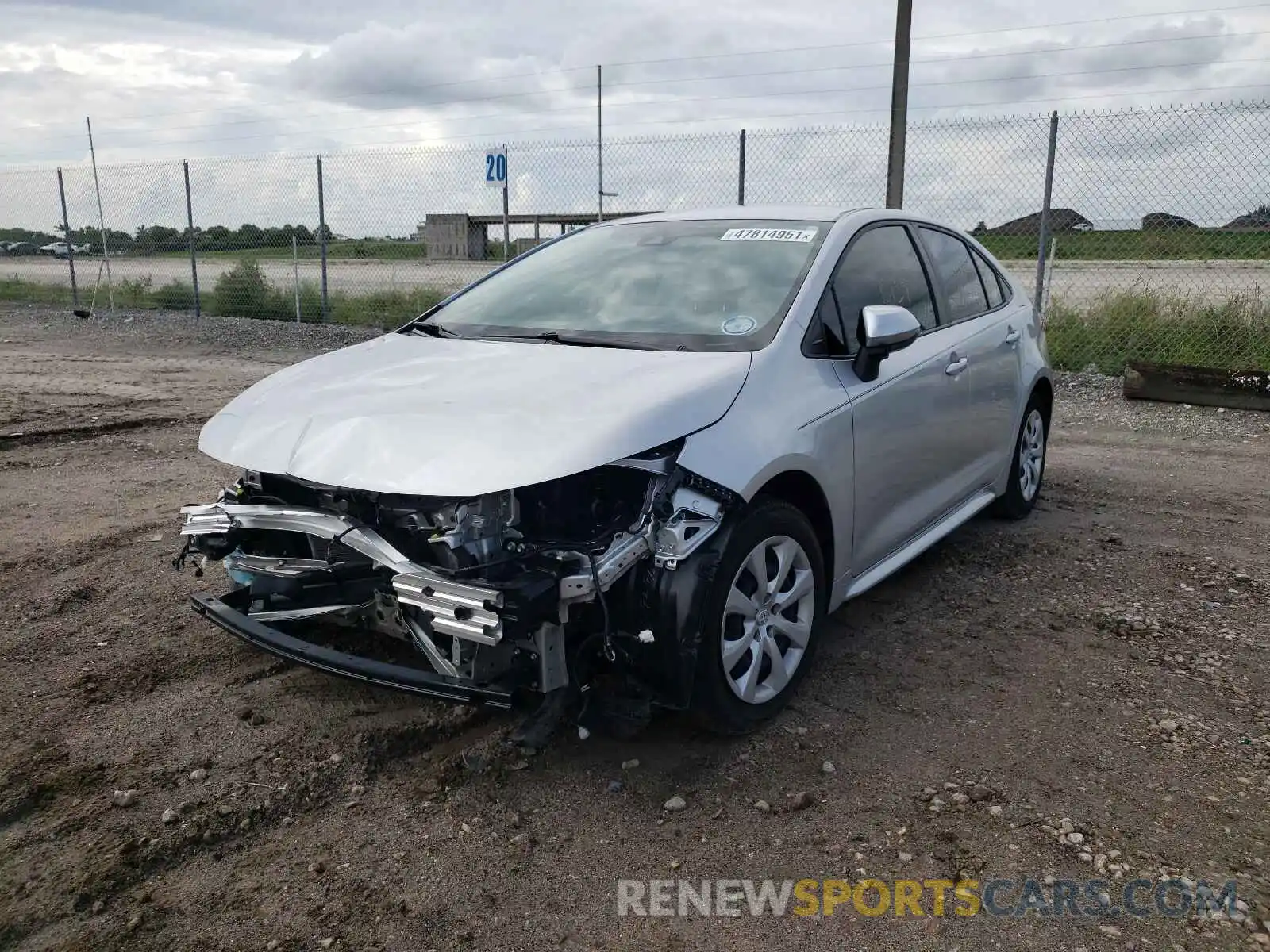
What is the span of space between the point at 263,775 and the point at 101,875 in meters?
0.55

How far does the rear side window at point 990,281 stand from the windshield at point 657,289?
156cm

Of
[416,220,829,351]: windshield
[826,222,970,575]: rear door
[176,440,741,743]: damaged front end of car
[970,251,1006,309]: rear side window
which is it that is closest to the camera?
[176,440,741,743]: damaged front end of car

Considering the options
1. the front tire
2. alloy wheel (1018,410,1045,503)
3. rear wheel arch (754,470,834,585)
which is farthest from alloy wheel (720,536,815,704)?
alloy wheel (1018,410,1045,503)

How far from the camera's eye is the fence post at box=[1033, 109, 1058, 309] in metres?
9.71

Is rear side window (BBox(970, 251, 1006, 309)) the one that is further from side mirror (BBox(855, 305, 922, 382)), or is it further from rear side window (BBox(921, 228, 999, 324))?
side mirror (BBox(855, 305, 922, 382))

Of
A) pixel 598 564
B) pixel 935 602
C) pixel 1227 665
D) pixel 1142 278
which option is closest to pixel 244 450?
pixel 598 564

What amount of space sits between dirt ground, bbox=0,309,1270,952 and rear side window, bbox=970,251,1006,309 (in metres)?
1.39

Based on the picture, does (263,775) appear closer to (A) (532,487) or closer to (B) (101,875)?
(B) (101,875)

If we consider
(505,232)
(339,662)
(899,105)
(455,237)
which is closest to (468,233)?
(455,237)

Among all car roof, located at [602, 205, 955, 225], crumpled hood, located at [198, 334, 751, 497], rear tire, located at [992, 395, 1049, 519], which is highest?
car roof, located at [602, 205, 955, 225]

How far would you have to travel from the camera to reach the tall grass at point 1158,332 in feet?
32.8

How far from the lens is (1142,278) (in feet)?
35.7

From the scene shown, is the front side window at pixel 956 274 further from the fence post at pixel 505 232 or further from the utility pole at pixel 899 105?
the fence post at pixel 505 232

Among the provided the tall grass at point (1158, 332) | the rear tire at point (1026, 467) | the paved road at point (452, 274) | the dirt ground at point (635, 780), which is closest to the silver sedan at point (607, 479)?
the dirt ground at point (635, 780)
